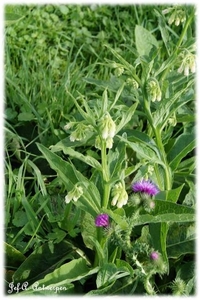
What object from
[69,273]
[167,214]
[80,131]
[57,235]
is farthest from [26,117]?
[167,214]

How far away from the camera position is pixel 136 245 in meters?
2.15

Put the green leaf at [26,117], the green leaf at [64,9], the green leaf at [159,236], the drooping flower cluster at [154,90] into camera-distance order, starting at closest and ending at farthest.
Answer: the green leaf at [159,236] → the drooping flower cluster at [154,90] → the green leaf at [26,117] → the green leaf at [64,9]

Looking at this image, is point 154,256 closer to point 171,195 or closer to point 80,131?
point 171,195

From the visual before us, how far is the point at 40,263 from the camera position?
2.43 metres

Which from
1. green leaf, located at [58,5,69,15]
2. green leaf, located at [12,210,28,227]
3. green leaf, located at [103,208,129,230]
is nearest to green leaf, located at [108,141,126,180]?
green leaf, located at [103,208,129,230]

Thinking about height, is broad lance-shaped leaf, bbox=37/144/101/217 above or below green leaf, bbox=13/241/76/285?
above

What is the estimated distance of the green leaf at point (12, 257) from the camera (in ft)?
7.94

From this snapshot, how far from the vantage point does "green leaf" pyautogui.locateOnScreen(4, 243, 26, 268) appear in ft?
7.94

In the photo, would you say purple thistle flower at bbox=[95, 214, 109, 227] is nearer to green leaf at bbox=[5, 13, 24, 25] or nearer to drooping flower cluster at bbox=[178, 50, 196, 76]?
drooping flower cluster at bbox=[178, 50, 196, 76]

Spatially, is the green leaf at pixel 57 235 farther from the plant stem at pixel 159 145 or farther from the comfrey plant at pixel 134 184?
the plant stem at pixel 159 145

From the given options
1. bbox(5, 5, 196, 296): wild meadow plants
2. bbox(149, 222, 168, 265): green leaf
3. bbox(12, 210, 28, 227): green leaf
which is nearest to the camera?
bbox(5, 5, 196, 296): wild meadow plants

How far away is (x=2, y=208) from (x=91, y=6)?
5.81 feet

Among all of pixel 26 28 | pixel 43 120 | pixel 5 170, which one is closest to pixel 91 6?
pixel 26 28

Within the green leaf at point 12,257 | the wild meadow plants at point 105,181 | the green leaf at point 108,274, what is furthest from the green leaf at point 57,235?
the green leaf at point 108,274
